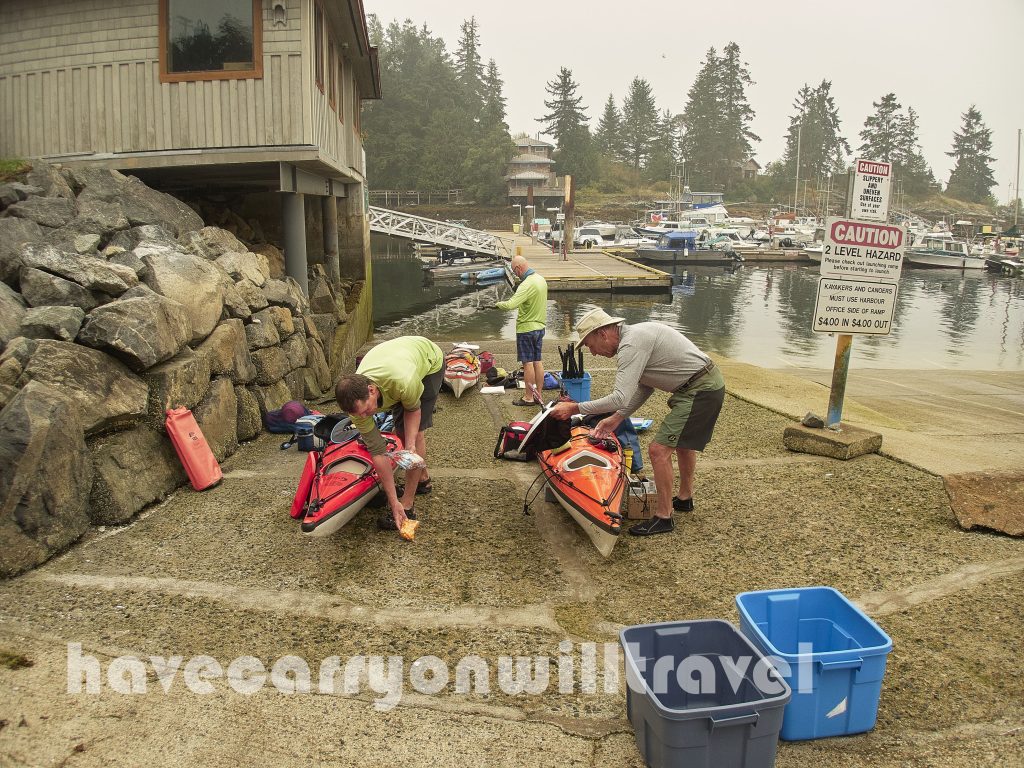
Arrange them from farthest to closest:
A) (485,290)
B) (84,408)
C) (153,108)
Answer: (485,290) → (153,108) → (84,408)

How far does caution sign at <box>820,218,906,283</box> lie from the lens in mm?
7375

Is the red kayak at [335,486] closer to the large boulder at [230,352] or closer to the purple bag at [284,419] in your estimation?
the large boulder at [230,352]

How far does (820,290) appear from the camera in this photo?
290 inches

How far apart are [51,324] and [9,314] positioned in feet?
1.47

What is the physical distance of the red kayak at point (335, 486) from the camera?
217 inches

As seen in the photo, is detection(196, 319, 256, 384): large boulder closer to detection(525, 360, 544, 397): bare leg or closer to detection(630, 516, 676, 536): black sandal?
detection(525, 360, 544, 397): bare leg

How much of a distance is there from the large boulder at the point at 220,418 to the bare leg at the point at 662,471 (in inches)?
159

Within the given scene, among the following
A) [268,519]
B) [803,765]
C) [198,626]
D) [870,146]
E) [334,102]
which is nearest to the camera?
[803,765]

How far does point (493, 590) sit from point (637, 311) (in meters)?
26.5

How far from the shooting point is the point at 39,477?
17.4 feet

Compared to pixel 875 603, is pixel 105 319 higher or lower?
higher

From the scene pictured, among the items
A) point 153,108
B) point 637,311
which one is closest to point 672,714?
point 153,108

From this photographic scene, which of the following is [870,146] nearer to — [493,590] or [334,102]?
[334,102]

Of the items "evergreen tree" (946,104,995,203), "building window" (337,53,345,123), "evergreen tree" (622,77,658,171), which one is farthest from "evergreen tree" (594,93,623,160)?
"building window" (337,53,345,123)
